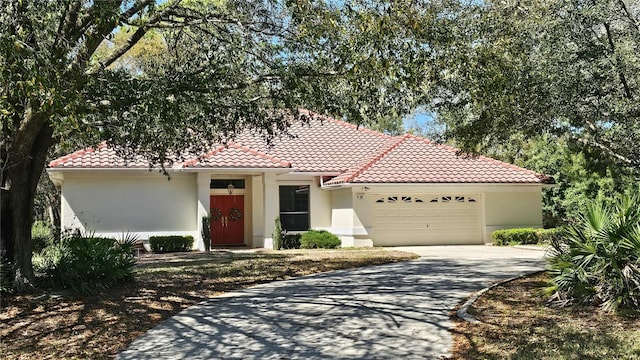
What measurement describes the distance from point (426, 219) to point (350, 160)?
4.22 m

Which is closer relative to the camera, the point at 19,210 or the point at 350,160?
the point at 19,210

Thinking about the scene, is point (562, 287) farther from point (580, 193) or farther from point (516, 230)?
point (580, 193)

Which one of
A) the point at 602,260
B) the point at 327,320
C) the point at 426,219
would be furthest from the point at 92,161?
the point at 602,260

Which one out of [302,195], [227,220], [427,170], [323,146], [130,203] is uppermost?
[323,146]

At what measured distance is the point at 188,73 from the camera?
33.8 ft

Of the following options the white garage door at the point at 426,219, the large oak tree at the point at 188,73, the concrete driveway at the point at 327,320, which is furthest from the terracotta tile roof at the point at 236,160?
the concrete driveway at the point at 327,320

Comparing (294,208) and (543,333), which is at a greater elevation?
(294,208)

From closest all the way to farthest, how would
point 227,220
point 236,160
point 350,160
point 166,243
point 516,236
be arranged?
point 166,243 → point 236,160 → point 516,236 → point 227,220 → point 350,160

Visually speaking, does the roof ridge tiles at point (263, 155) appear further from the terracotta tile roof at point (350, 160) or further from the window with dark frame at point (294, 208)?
the window with dark frame at point (294, 208)

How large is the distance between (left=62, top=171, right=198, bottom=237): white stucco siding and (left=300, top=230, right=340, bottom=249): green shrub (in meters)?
4.18

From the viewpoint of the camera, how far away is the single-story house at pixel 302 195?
21266 mm

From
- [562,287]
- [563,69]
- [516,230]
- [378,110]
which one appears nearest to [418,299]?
[562,287]

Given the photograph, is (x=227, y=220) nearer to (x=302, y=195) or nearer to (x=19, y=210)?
(x=302, y=195)

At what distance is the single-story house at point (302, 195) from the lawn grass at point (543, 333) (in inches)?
506
